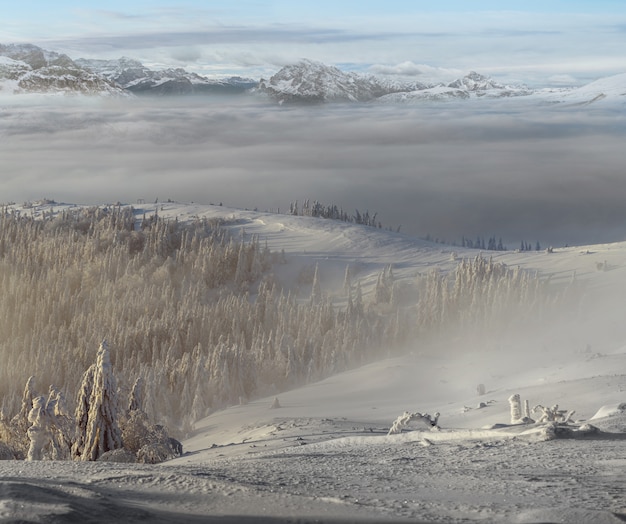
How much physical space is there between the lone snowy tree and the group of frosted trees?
24.6 m

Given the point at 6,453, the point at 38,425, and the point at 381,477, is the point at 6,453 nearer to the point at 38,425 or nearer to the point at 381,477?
the point at 38,425

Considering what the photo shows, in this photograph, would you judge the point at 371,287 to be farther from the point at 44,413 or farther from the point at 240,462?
the point at 240,462

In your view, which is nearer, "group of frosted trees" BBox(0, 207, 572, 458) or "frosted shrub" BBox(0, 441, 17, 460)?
"frosted shrub" BBox(0, 441, 17, 460)

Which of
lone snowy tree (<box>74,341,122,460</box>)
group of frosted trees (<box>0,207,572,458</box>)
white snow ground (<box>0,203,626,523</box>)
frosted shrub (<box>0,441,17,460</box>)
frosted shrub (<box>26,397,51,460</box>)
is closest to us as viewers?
white snow ground (<box>0,203,626,523</box>)

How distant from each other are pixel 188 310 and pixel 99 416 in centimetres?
9800

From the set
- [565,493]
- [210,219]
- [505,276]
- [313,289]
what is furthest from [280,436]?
[210,219]

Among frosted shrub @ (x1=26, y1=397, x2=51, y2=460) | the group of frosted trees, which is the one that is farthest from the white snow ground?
the group of frosted trees

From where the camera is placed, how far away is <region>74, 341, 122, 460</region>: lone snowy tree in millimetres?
37750

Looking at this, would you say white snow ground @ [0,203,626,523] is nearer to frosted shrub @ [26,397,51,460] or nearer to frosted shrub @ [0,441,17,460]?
frosted shrub @ [26,397,51,460]

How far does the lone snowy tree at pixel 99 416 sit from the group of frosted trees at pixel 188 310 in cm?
2458

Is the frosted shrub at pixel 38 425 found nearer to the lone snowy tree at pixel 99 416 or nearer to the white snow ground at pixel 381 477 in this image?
the lone snowy tree at pixel 99 416

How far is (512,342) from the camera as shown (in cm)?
9256

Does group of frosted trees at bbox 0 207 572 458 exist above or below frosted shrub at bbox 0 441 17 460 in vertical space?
below

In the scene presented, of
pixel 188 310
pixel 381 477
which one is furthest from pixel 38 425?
pixel 188 310
